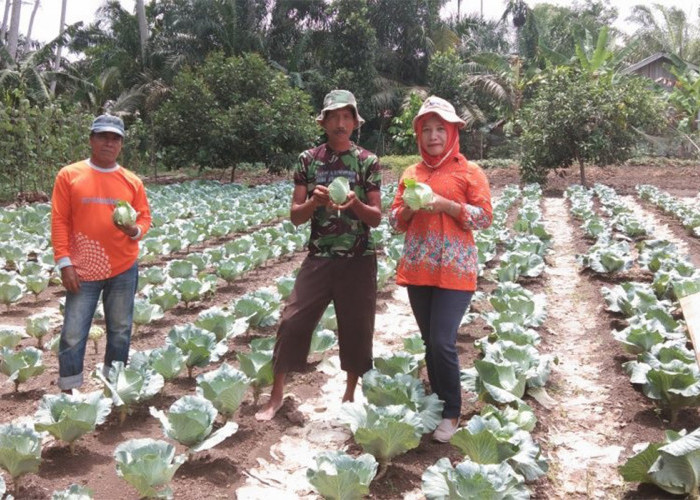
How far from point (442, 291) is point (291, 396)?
1366 millimetres

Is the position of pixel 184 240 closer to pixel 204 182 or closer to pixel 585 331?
pixel 585 331

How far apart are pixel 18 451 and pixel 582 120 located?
18.0 meters

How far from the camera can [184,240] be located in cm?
857

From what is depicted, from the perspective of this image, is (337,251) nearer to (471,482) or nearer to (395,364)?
(395,364)

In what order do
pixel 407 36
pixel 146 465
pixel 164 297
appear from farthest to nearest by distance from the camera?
pixel 407 36 → pixel 164 297 → pixel 146 465

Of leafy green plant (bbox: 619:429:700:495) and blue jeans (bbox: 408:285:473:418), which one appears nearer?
leafy green plant (bbox: 619:429:700:495)

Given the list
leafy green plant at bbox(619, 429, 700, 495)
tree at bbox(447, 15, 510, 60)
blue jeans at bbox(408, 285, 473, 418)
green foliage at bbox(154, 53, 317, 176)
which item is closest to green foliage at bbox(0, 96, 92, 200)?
green foliage at bbox(154, 53, 317, 176)

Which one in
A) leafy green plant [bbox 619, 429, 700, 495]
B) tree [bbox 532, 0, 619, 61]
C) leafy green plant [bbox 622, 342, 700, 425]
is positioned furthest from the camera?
tree [bbox 532, 0, 619, 61]

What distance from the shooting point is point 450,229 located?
3.14 m

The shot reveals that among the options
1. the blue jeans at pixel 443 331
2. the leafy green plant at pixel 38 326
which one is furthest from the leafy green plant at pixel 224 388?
the leafy green plant at pixel 38 326

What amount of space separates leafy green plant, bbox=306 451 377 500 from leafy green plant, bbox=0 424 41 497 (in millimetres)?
1192

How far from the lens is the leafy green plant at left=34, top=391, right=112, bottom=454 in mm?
2926

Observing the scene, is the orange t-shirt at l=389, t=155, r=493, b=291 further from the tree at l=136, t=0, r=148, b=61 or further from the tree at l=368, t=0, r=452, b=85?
the tree at l=368, t=0, r=452, b=85

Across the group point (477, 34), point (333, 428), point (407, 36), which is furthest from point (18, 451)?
point (477, 34)
